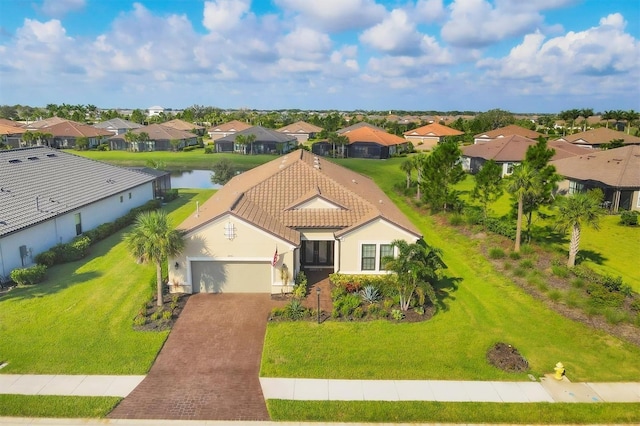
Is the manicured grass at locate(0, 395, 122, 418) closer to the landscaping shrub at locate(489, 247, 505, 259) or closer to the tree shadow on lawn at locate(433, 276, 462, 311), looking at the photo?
the tree shadow on lawn at locate(433, 276, 462, 311)

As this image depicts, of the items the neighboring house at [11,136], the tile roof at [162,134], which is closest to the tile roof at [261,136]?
the tile roof at [162,134]

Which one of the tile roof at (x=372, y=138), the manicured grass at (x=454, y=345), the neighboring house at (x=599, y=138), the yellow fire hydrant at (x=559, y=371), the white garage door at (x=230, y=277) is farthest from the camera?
the tile roof at (x=372, y=138)

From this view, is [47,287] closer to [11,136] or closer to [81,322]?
[81,322]

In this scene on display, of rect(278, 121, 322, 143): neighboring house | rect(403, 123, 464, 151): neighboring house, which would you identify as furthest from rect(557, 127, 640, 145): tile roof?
rect(278, 121, 322, 143): neighboring house

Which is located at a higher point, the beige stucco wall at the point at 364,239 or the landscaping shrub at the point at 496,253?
the beige stucco wall at the point at 364,239

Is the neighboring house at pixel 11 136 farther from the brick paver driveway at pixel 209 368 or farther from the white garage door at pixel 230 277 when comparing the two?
the brick paver driveway at pixel 209 368

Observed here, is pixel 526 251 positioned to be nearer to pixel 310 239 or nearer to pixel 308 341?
pixel 310 239
